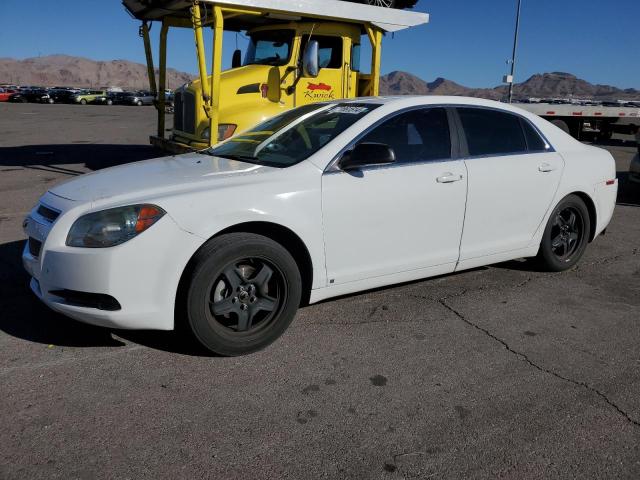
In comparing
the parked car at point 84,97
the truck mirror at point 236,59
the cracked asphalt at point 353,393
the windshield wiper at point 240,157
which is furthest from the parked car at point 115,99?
the windshield wiper at point 240,157

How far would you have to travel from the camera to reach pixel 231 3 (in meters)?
7.72

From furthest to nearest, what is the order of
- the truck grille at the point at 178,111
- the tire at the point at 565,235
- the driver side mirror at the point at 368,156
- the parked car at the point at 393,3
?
the truck grille at the point at 178,111 → the parked car at the point at 393,3 → the tire at the point at 565,235 → the driver side mirror at the point at 368,156

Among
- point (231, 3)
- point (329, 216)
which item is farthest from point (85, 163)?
point (329, 216)

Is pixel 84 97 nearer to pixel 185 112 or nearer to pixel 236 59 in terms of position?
pixel 236 59

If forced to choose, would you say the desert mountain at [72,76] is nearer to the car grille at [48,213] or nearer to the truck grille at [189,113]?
the truck grille at [189,113]

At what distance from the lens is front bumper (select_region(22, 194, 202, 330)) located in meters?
3.07

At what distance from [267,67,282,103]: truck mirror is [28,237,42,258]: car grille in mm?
5760

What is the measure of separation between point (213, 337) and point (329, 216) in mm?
1038

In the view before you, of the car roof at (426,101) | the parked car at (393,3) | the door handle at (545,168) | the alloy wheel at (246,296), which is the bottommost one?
the alloy wheel at (246,296)

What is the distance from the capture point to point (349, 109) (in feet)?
14.3

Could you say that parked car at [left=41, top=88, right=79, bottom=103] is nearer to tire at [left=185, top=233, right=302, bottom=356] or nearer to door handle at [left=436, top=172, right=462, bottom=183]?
door handle at [left=436, top=172, right=462, bottom=183]

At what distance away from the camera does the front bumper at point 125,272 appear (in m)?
3.07

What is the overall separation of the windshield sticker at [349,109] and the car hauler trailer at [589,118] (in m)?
15.3

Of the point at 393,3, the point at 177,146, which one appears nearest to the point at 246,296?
the point at 177,146
